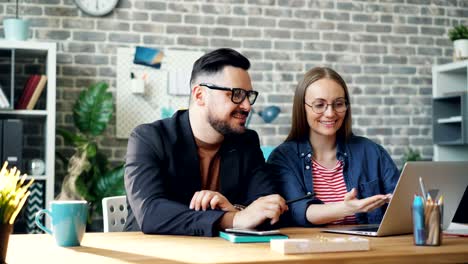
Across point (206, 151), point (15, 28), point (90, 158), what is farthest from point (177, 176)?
point (15, 28)

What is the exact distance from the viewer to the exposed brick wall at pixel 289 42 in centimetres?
432

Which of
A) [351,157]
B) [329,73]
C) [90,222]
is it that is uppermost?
[329,73]

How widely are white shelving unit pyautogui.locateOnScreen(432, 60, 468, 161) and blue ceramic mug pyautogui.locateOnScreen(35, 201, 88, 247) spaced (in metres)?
3.84

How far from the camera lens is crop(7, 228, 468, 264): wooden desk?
55.1 inches

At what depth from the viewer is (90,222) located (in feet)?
13.2

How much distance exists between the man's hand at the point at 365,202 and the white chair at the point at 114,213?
0.94 meters

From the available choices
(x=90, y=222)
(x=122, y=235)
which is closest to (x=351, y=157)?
(x=122, y=235)

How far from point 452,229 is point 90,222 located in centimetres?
259

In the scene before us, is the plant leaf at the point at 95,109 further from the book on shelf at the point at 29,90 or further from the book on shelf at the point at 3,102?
the book on shelf at the point at 3,102

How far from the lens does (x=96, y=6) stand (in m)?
4.35

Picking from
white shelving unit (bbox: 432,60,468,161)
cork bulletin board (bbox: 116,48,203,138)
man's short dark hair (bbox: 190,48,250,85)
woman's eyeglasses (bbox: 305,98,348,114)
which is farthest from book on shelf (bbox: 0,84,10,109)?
white shelving unit (bbox: 432,60,468,161)

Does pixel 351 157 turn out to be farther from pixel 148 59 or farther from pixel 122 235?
pixel 148 59

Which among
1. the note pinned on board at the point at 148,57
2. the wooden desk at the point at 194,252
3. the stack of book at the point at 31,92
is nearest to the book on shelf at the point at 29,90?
the stack of book at the point at 31,92

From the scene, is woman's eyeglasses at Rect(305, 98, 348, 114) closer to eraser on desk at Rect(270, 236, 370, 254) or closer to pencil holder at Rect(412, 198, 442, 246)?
pencil holder at Rect(412, 198, 442, 246)
